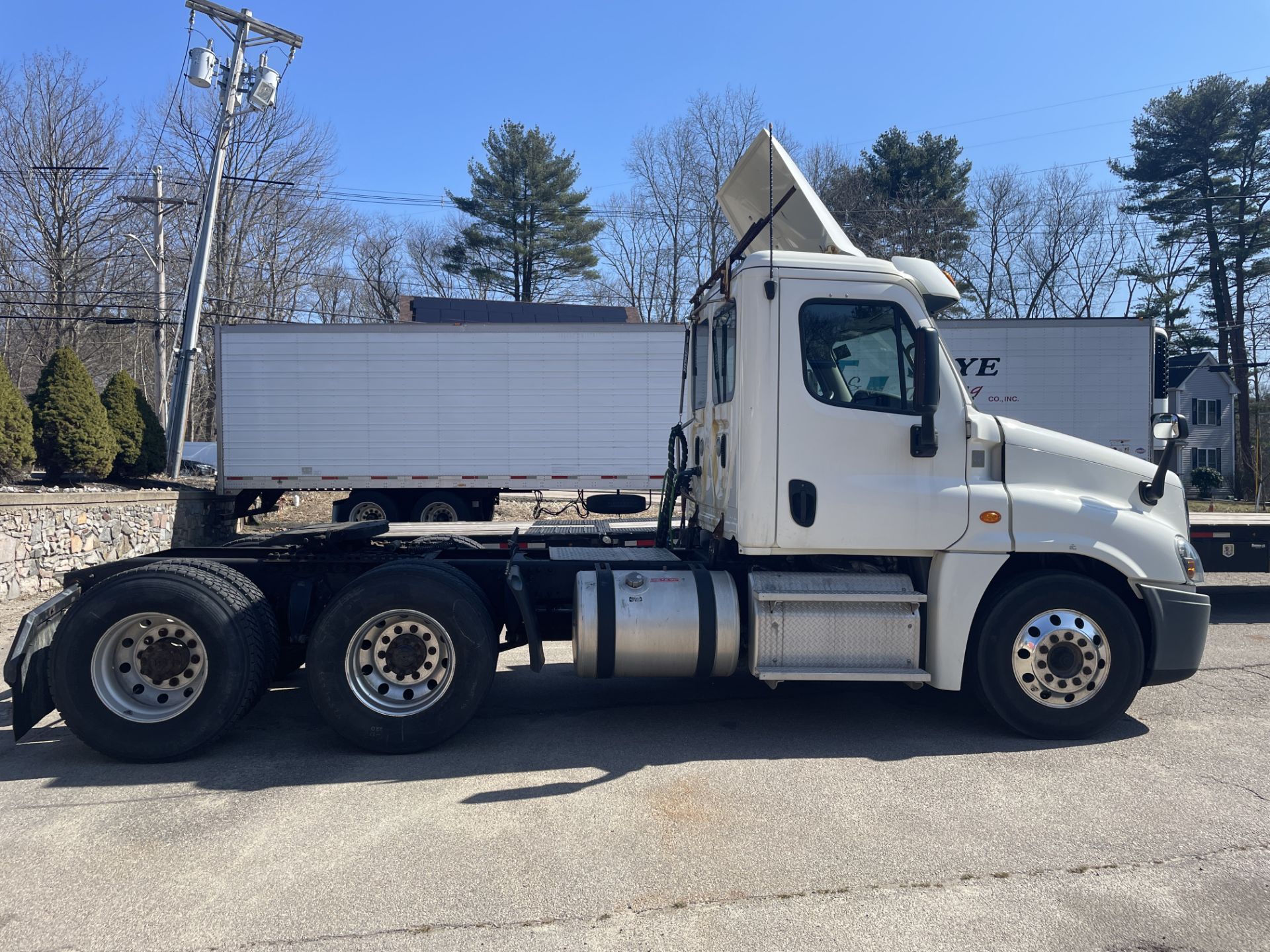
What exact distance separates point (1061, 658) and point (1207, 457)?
53.5 m

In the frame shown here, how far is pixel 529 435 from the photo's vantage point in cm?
1548

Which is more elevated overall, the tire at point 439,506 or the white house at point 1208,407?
the white house at point 1208,407

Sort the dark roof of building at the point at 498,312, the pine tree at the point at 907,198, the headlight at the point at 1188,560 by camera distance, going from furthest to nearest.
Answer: the pine tree at the point at 907,198, the dark roof of building at the point at 498,312, the headlight at the point at 1188,560

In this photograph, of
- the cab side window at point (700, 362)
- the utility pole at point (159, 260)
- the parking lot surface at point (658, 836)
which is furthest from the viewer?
the utility pole at point (159, 260)

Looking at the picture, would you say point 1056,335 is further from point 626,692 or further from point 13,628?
point 13,628

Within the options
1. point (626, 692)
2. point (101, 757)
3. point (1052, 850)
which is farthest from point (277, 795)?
point (1052, 850)

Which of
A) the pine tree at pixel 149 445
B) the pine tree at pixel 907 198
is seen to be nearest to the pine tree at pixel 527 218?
the pine tree at pixel 907 198

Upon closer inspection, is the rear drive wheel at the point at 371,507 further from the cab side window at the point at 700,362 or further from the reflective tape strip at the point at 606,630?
the reflective tape strip at the point at 606,630

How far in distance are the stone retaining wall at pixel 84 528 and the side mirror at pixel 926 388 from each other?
751 cm

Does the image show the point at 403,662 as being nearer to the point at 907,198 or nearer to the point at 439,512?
the point at 439,512

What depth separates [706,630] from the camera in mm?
5406

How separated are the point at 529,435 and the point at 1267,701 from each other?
11.4 m

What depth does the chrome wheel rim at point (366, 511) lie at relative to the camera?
614 inches

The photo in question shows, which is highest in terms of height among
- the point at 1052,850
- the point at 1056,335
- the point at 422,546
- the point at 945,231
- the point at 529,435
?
the point at 945,231
